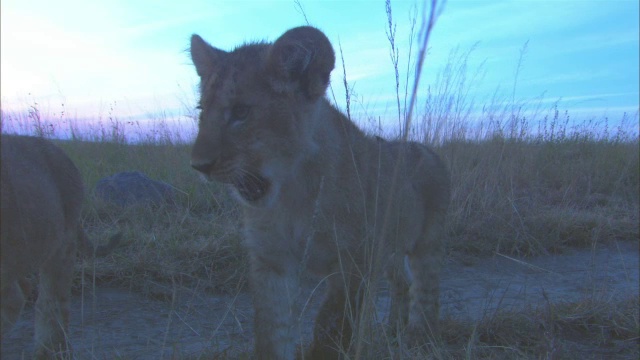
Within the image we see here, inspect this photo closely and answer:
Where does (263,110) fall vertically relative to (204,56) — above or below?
below

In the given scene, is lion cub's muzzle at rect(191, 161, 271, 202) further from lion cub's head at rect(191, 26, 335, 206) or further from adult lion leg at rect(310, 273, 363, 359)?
adult lion leg at rect(310, 273, 363, 359)

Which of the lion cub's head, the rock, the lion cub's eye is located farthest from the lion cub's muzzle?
the rock

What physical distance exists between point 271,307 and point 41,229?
3.56ft

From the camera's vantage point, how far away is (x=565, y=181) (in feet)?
25.2

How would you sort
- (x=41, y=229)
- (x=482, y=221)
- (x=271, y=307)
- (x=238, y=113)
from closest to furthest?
(x=41, y=229)
(x=238, y=113)
(x=271, y=307)
(x=482, y=221)

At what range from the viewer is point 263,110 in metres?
2.72

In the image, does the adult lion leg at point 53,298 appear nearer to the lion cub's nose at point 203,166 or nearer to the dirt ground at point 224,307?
the dirt ground at point 224,307

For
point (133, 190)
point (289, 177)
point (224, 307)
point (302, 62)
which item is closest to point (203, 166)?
point (289, 177)

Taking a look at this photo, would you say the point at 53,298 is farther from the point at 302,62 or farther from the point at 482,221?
the point at 482,221

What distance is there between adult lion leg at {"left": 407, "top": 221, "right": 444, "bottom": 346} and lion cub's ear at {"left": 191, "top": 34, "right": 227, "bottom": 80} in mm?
1828

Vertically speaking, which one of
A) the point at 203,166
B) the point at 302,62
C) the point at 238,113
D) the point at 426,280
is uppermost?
the point at 302,62

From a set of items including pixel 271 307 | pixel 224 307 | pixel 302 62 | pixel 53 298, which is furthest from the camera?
pixel 224 307

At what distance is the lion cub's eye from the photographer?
2670mm

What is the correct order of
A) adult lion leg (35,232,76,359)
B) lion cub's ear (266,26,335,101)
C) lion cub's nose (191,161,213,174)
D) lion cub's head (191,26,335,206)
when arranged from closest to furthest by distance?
lion cub's nose (191,161,213,174) → lion cub's head (191,26,335,206) → lion cub's ear (266,26,335,101) → adult lion leg (35,232,76,359)
